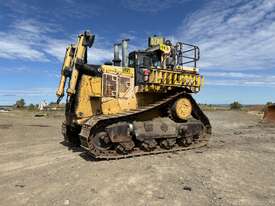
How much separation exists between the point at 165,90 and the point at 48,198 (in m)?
6.20

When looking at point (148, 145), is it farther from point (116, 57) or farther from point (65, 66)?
point (65, 66)

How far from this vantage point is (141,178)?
6.97 metres

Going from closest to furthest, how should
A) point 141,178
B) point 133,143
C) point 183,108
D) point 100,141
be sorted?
point 141,178 → point 100,141 → point 133,143 → point 183,108

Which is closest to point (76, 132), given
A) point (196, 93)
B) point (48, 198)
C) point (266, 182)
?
point (196, 93)

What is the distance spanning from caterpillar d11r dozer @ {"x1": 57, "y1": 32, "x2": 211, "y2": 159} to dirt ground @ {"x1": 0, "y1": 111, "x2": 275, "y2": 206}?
70 centimetres

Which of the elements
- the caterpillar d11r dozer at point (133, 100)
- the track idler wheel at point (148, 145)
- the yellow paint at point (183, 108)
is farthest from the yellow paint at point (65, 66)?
the yellow paint at point (183, 108)

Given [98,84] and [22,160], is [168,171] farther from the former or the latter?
[22,160]

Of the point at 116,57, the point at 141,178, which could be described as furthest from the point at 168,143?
the point at 116,57

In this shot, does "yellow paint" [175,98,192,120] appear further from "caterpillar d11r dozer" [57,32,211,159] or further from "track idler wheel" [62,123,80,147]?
"track idler wheel" [62,123,80,147]

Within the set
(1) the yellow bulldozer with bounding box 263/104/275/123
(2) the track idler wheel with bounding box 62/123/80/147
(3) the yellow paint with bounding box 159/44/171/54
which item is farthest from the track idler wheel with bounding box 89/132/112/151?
(1) the yellow bulldozer with bounding box 263/104/275/123

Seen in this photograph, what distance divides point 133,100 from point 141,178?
161 inches

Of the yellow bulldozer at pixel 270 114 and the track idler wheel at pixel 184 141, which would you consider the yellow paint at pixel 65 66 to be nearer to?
the track idler wheel at pixel 184 141

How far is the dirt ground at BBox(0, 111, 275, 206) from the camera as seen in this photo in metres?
5.66

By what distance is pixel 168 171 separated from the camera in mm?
7613
